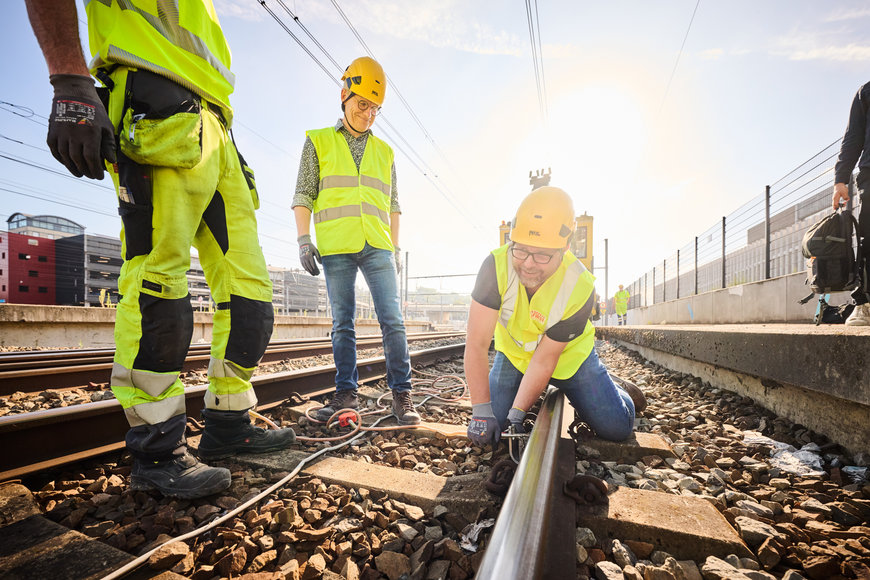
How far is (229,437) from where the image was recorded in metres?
1.98

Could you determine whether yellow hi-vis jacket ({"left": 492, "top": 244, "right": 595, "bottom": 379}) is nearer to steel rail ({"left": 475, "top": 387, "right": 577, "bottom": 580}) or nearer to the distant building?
steel rail ({"left": 475, "top": 387, "right": 577, "bottom": 580})

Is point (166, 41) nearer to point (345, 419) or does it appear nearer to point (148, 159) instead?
point (148, 159)

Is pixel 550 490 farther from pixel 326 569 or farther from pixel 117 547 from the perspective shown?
pixel 117 547

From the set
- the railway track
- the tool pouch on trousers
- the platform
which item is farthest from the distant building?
the platform

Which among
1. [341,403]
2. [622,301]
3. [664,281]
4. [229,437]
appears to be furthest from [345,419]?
[622,301]

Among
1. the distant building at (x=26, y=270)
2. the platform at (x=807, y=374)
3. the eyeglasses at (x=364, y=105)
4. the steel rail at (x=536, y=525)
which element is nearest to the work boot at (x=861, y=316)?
the platform at (x=807, y=374)

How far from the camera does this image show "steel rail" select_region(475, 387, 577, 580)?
0.90 meters

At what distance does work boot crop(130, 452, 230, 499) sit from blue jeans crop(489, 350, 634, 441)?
155cm

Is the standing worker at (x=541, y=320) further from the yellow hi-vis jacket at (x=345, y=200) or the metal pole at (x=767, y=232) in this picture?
the metal pole at (x=767, y=232)

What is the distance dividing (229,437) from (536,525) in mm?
1673

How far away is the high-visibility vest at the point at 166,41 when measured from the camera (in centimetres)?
154

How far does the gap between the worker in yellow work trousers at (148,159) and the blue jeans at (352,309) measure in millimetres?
1303

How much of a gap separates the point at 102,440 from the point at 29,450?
0.88 feet

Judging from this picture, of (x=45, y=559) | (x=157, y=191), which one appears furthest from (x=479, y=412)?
(x=157, y=191)
